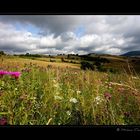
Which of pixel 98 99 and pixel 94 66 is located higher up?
pixel 94 66

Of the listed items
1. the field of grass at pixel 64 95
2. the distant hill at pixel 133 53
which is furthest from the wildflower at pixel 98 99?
the distant hill at pixel 133 53

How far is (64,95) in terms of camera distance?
266 centimetres

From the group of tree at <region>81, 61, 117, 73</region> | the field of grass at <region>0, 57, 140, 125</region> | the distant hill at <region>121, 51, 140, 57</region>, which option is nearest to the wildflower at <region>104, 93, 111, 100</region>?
the field of grass at <region>0, 57, 140, 125</region>

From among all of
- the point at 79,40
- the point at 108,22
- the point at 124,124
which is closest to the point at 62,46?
the point at 79,40

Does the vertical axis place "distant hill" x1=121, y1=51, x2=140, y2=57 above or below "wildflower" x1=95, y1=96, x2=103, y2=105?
above

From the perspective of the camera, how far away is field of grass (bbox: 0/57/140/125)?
2.56 m

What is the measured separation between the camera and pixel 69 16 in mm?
2568

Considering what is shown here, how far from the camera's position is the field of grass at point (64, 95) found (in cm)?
256

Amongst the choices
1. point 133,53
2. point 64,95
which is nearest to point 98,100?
point 64,95

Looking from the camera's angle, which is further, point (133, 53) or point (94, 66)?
point (94, 66)

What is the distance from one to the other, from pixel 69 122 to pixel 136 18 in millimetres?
917

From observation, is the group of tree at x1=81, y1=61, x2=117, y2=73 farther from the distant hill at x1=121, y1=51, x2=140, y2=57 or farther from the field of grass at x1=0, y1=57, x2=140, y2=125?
the distant hill at x1=121, y1=51, x2=140, y2=57

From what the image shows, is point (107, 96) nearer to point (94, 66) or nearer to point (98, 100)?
point (98, 100)

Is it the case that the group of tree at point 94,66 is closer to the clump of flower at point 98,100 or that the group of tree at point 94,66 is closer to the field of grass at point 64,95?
the field of grass at point 64,95
